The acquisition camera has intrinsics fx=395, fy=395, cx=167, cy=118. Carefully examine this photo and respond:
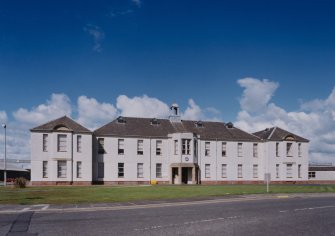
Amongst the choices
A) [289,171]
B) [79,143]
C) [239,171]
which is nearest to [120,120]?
[79,143]

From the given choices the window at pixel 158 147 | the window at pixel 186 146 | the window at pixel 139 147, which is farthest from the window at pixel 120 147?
the window at pixel 186 146

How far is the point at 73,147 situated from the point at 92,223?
3705 centimetres

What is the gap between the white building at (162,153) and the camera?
49969 mm

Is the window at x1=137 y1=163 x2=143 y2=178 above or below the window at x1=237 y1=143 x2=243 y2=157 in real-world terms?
below

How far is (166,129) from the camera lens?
191 ft

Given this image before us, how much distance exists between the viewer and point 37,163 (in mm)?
49562

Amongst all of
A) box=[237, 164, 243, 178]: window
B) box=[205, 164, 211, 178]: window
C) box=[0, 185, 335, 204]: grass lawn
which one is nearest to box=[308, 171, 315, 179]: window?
box=[237, 164, 243, 178]: window

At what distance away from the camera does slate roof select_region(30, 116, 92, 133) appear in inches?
1955

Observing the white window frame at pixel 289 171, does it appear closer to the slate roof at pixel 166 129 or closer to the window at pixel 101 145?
the slate roof at pixel 166 129

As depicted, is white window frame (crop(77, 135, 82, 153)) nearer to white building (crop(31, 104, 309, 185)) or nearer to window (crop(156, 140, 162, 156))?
white building (crop(31, 104, 309, 185))

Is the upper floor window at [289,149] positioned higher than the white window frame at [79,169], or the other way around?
the upper floor window at [289,149]

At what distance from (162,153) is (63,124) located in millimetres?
14664

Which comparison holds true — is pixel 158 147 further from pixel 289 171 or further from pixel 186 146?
pixel 289 171

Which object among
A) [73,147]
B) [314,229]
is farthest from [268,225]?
[73,147]
